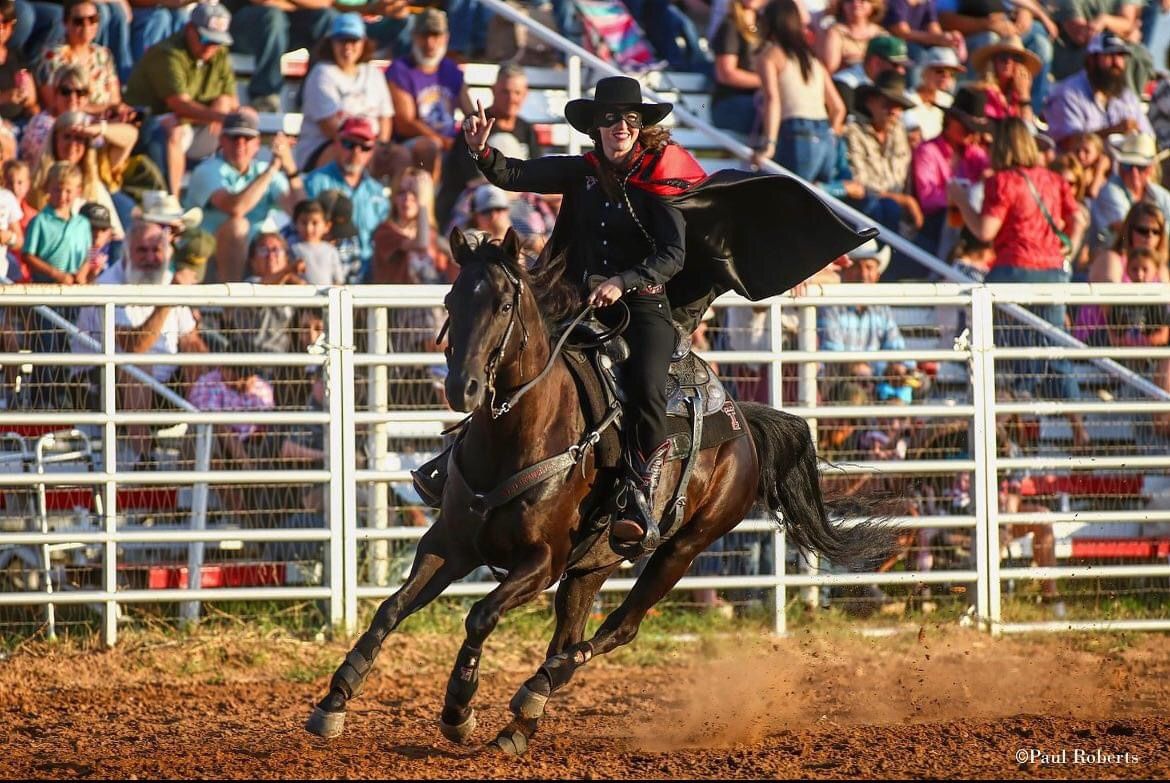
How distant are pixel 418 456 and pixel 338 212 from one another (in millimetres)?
2010

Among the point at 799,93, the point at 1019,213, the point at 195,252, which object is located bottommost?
the point at 195,252

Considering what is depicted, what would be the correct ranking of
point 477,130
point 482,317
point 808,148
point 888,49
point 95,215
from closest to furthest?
point 482,317 → point 477,130 → point 95,215 → point 808,148 → point 888,49

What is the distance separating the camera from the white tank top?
1166 cm

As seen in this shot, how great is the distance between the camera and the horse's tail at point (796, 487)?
7.75 meters

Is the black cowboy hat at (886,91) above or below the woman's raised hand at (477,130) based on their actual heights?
above

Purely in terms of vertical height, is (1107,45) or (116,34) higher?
(1107,45)

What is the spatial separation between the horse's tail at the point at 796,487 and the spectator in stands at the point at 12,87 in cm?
570

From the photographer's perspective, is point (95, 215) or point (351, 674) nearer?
point (351, 674)

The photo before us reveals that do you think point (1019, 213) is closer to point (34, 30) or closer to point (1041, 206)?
point (1041, 206)

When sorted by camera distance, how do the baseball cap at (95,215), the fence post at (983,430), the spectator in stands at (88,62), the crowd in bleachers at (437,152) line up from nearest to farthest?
the fence post at (983,430), the crowd in bleachers at (437,152), the baseball cap at (95,215), the spectator in stands at (88,62)

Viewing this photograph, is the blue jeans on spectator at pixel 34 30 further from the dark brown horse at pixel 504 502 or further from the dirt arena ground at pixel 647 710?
the dark brown horse at pixel 504 502

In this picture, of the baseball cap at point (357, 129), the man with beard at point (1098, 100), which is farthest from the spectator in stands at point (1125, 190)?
→ the baseball cap at point (357, 129)

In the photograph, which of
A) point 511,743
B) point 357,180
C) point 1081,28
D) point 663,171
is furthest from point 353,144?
point 1081,28

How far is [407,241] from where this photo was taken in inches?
410
